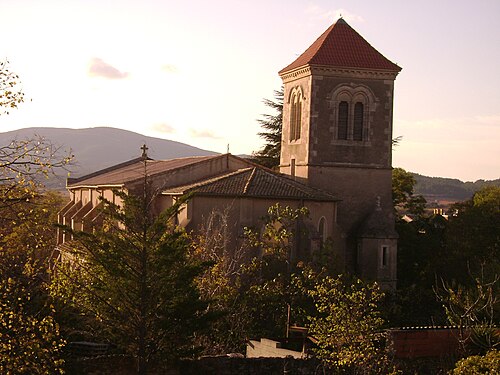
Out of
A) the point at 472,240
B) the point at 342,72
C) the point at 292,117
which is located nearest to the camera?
the point at 342,72

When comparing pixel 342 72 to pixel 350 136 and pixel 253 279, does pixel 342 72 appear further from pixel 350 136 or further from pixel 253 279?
pixel 253 279

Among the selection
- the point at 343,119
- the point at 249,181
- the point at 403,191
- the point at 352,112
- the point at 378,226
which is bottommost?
the point at 378,226

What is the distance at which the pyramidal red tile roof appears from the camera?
3816cm

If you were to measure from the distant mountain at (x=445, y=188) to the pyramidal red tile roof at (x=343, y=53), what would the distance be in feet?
361

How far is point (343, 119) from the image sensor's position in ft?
126

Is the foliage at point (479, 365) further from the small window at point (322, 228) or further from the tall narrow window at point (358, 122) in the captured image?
the tall narrow window at point (358, 122)

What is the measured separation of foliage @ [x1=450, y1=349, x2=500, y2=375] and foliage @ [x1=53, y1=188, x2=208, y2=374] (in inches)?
249

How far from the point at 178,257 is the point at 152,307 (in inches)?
54.6

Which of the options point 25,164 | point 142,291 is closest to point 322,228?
point 142,291

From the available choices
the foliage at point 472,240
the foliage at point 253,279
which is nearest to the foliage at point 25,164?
the foliage at point 253,279

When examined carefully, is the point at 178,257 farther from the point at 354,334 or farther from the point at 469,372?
the point at 469,372

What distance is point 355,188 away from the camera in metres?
38.3

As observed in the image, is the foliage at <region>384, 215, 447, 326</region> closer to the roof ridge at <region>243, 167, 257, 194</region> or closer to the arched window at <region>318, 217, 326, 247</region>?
the arched window at <region>318, 217, 326, 247</region>

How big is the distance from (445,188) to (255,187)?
12841 centimetres
